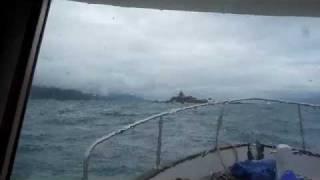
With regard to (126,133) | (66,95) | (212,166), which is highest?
(66,95)

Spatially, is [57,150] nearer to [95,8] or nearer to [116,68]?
[116,68]

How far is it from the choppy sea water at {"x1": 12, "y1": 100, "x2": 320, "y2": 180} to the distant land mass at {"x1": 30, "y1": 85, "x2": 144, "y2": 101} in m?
0.02

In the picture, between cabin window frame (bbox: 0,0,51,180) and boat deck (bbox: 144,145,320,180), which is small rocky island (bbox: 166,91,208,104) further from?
cabin window frame (bbox: 0,0,51,180)

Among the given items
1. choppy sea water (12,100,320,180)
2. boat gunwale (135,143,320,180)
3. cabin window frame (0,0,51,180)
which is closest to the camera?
cabin window frame (0,0,51,180)

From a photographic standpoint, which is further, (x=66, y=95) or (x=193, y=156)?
(x=193, y=156)

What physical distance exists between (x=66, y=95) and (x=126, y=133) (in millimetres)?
307

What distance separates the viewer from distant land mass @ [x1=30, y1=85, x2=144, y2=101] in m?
0.93

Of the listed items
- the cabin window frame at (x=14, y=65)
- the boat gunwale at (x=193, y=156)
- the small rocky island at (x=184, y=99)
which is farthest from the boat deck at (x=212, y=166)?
the cabin window frame at (x=14, y=65)

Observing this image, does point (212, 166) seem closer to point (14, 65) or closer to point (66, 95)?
point (66, 95)

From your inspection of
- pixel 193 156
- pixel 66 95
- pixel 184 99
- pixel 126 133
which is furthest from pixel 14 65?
pixel 193 156

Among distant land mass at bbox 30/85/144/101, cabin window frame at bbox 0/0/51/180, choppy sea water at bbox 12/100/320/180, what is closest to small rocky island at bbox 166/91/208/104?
choppy sea water at bbox 12/100/320/180

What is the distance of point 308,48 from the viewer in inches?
50.1

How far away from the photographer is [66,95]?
109 centimetres

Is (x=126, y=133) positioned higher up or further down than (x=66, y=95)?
further down
